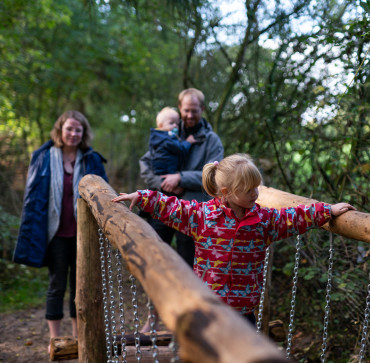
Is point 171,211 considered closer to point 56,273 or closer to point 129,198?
point 129,198

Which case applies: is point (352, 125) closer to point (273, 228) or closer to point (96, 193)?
point (273, 228)

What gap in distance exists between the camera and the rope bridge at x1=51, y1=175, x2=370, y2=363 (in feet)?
3.27

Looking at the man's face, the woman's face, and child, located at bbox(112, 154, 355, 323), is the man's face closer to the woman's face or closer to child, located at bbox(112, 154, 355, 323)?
the woman's face

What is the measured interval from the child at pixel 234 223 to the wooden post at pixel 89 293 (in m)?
0.61

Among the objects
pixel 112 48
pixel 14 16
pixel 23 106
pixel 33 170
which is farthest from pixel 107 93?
pixel 33 170

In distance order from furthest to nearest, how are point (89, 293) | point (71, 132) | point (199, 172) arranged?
1. point (71, 132)
2. point (199, 172)
3. point (89, 293)

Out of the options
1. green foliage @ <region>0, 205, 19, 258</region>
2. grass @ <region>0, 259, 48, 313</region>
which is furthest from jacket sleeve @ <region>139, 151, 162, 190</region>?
green foliage @ <region>0, 205, 19, 258</region>

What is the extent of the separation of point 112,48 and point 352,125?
24.8 feet

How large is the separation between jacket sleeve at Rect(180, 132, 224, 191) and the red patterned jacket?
1.01 m

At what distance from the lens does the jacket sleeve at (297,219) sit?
96.1 inches

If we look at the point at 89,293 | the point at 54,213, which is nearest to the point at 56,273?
the point at 54,213

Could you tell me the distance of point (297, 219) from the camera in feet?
8.16

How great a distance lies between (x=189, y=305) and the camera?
3.79 feet

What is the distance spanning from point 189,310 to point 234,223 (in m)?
1.34
